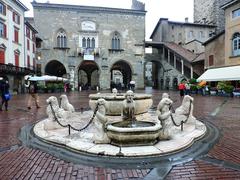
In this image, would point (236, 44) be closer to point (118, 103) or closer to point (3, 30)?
point (118, 103)

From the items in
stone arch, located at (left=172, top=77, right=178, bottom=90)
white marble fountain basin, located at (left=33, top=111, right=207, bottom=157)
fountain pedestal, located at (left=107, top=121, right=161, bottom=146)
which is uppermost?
stone arch, located at (left=172, top=77, right=178, bottom=90)

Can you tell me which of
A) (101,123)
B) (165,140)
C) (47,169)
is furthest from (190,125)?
(47,169)

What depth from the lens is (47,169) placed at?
3883 millimetres

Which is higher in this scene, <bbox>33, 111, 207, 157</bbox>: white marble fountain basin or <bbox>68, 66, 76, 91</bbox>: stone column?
<bbox>68, 66, 76, 91</bbox>: stone column

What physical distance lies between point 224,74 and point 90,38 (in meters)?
22.3

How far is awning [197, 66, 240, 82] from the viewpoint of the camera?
20.7 m

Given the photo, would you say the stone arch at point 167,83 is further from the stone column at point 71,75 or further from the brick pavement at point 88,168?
the brick pavement at point 88,168

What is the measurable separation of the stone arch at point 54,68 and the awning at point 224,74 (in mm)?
24936

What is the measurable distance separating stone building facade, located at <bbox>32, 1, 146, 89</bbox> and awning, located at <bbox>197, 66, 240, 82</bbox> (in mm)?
14652

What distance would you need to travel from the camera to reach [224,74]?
22391mm

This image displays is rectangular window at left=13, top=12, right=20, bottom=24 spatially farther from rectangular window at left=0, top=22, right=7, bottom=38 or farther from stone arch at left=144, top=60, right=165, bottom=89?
stone arch at left=144, top=60, right=165, bottom=89

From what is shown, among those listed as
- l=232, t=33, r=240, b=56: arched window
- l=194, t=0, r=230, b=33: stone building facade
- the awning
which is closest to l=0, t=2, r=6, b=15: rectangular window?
the awning

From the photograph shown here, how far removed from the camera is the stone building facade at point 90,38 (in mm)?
35125

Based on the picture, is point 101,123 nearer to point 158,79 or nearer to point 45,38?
point 45,38
